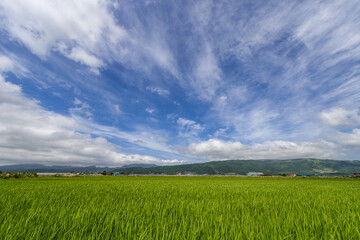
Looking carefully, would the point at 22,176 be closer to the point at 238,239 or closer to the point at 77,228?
the point at 77,228

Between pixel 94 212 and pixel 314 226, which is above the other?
pixel 94 212

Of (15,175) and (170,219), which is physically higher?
(15,175)

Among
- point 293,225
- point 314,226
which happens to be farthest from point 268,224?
point 314,226

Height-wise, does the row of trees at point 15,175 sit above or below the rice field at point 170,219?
above

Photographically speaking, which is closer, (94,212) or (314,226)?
(314,226)

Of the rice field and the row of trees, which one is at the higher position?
the row of trees

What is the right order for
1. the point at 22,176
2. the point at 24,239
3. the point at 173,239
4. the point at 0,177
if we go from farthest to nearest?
the point at 22,176, the point at 0,177, the point at 173,239, the point at 24,239

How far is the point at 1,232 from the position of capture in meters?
1.81

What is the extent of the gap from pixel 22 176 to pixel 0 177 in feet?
8.26

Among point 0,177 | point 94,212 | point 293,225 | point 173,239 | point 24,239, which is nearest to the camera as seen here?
point 24,239

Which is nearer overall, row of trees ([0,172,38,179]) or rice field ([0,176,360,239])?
rice field ([0,176,360,239])

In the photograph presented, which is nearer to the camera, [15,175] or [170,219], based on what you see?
[170,219]

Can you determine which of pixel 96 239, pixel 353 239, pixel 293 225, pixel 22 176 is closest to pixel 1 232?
pixel 96 239

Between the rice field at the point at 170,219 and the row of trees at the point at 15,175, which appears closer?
the rice field at the point at 170,219
